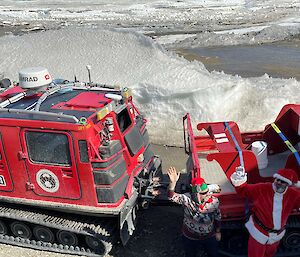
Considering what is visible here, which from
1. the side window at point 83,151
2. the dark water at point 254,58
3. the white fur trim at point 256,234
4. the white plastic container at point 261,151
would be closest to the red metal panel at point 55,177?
the side window at point 83,151

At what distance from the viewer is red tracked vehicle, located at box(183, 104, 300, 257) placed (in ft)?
19.0

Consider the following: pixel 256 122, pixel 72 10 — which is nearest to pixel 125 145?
pixel 256 122

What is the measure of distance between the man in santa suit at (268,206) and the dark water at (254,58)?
32.9 feet

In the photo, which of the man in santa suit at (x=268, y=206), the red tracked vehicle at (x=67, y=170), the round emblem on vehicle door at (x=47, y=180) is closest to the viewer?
the man in santa suit at (x=268, y=206)

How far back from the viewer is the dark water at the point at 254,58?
15.2 metres

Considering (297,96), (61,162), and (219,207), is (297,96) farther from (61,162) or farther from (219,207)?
(61,162)

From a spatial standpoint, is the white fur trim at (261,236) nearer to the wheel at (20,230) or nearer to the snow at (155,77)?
the wheel at (20,230)

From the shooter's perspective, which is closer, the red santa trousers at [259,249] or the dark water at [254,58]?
the red santa trousers at [259,249]

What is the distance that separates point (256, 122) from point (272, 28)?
13855mm

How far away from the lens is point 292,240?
589cm

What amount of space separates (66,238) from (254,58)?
13.0 metres

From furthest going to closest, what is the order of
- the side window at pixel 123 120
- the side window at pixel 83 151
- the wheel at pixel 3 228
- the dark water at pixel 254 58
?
the dark water at pixel 254 58, the side window at pixel 123 120, the wheel at pixel 3 228, the side window at pixel 83 151

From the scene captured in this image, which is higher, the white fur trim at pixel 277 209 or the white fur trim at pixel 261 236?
the white fur trim at pixel 277 209

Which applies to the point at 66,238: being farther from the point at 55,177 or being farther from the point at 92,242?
the point at 55,177
